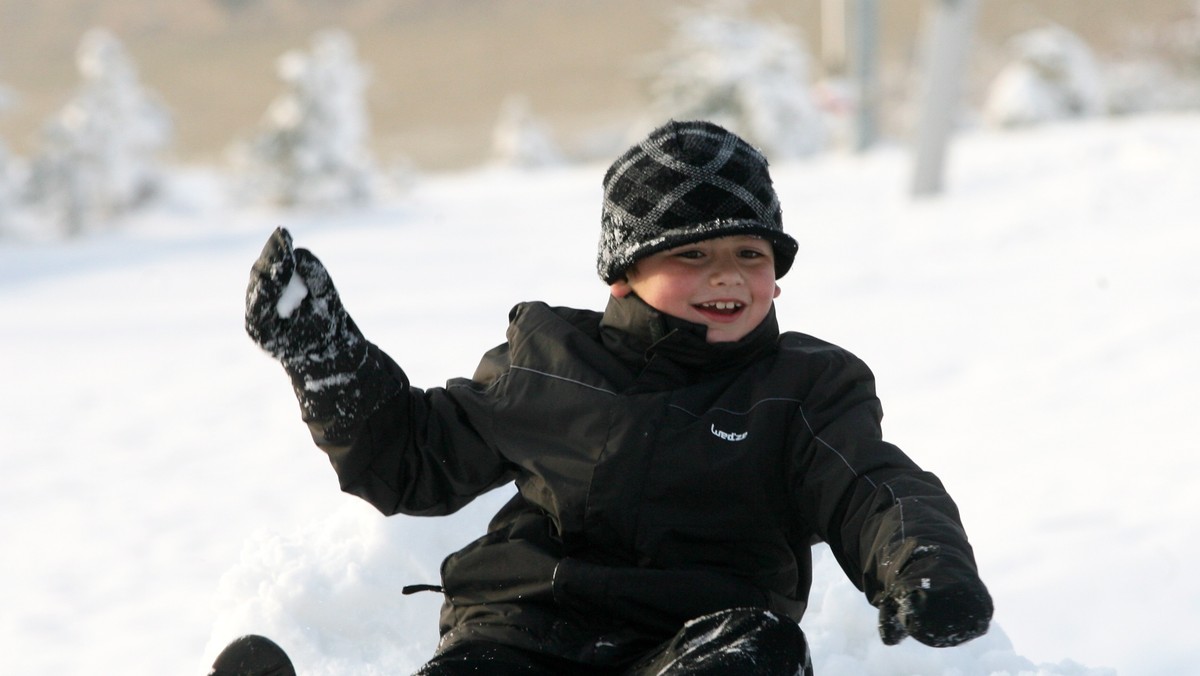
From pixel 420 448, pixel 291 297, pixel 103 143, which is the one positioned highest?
pixel 103 143

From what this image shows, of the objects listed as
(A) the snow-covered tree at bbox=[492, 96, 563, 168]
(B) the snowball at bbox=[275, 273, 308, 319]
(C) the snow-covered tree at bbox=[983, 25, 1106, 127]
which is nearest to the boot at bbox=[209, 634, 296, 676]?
(B) the snowball at bbox=[275, 273, 308, 319]

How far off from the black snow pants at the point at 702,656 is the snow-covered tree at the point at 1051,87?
2118cm

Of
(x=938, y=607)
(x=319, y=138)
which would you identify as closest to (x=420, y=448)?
(x=938, y=607)

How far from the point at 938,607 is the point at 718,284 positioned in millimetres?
681

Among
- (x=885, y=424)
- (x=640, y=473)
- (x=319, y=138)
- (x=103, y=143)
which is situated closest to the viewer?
(x=640, y=473)

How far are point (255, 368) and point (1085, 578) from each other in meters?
5.33

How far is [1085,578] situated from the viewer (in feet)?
10.6

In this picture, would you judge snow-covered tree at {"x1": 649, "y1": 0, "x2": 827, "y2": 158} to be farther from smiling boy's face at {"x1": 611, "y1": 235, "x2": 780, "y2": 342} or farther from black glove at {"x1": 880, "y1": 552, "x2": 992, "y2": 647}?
black glove at {"x1": 880, "y1": 552, "x2": 992, "y2": 647}

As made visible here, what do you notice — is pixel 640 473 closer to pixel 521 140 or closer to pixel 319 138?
pixel 319 138

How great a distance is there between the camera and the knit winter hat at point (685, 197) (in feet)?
6.73

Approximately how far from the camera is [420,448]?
2.17m

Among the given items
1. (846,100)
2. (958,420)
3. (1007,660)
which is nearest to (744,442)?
(1007,660)

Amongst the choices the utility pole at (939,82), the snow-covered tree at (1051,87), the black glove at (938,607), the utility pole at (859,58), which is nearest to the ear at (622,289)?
the black glove at (938,607)

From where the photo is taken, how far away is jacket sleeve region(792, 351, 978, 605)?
5.72 ft
